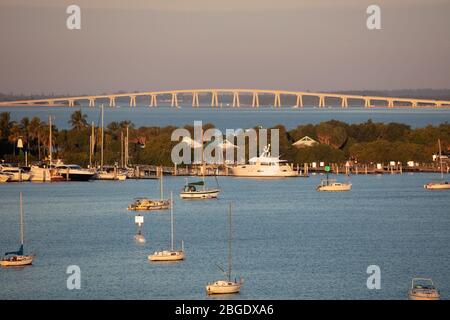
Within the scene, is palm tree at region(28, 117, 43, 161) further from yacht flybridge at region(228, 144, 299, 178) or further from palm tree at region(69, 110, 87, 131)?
yacht flybridge at region(228, 144, 299, 178)

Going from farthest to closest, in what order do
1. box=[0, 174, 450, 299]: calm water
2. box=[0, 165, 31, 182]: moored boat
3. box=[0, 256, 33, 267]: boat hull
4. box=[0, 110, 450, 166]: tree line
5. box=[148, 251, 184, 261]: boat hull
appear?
box=[0, 110, 450, 166]: tree line → box=[0, 165, 31, 182]: moored boat → box=[148, 251, 184, 261]: boat hull → box=[0, 256, 33, 267]: boat hull → box=[0, 174, 450, 299]: calm water

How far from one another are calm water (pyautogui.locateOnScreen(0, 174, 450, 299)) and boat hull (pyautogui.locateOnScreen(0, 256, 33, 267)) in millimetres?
312

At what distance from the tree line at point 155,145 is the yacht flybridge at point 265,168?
10.3 feet

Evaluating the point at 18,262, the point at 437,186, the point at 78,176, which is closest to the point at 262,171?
the point at 78,176

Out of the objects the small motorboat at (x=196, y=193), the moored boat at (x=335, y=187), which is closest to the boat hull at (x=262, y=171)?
the moored boat at (x=335, y=187)

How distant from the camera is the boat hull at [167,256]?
35531 mm

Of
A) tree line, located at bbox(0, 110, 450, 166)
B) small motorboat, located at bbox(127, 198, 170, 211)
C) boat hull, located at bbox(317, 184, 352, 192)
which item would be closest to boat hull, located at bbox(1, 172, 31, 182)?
tree line, located at bbox(0, 110, 450, 166)

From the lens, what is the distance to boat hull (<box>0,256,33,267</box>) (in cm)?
3472

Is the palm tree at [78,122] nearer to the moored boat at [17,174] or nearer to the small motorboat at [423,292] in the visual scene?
the moored boat at [17,174]

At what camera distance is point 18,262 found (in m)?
35.0

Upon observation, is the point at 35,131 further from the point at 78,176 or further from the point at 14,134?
the point at 78,176

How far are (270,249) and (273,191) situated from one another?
30713mm
